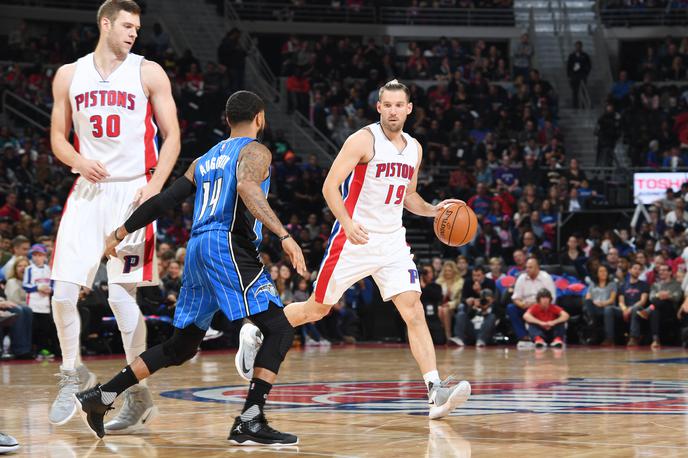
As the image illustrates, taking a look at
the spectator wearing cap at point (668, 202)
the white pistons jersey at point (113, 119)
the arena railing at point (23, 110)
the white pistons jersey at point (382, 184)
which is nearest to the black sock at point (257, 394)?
the white pistons jersey at point (113, 119)

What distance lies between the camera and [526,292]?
15703 mm

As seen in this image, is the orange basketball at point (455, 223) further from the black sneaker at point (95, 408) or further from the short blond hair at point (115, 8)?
the black sneaker at point (95, 408)

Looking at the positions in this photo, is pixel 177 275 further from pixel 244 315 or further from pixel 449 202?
pixel 244 315

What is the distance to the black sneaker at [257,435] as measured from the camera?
538 centimetres

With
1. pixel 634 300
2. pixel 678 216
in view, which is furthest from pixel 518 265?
pixel 678 216

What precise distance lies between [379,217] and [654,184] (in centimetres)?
1385

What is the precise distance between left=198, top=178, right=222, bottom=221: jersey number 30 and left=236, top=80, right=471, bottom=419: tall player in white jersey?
1.39 m

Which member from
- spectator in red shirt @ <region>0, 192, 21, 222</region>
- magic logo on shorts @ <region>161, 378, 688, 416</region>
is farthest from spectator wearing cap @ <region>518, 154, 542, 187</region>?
magic logo on shorts @ <region>161, 378, 688, 416</region>

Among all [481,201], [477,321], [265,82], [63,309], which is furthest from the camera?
[265,82]

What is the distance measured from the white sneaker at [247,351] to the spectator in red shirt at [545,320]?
8626mm

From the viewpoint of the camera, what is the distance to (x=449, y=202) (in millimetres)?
7863

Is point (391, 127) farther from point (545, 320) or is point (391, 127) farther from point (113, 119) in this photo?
point (545, 320)

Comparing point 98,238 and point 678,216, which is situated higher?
point 678,216

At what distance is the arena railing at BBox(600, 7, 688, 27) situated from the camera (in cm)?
2716
